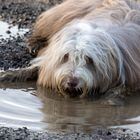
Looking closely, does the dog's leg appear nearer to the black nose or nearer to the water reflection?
the water reflection

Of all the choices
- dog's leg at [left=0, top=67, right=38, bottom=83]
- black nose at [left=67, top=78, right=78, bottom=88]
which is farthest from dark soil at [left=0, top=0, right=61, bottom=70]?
black nose at [left=67, top=78, right=78, bottom=88]

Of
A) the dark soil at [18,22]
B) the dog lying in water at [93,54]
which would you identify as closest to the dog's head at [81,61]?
the dog lying in water at [93,54]

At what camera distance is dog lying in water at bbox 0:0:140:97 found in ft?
23.5

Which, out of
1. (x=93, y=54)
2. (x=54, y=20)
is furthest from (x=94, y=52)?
(x=54, y=20)

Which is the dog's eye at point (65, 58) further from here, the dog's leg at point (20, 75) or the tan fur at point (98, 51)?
the dog's leg at point (20, 75)

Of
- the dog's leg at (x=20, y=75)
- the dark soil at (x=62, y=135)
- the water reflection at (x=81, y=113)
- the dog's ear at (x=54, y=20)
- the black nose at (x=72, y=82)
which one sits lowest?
the dark soil at (x=62, y=135)

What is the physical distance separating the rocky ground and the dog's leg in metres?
0.40

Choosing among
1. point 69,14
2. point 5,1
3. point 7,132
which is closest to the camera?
point 7,132

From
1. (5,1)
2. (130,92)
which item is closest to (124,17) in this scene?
(130,92)

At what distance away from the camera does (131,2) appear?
837cm

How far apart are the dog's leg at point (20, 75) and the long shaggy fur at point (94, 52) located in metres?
0.11

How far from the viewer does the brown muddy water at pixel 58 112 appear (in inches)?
245

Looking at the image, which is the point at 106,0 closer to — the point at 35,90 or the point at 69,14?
the point at 69,14

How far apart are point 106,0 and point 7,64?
1.46 meters
